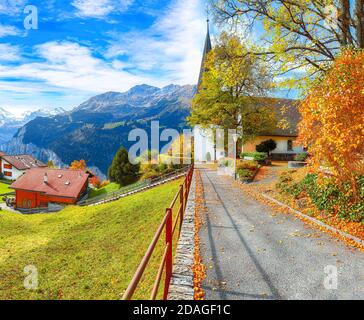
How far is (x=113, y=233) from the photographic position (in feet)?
51.6

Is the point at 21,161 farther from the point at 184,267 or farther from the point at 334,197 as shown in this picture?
the point at 184,267

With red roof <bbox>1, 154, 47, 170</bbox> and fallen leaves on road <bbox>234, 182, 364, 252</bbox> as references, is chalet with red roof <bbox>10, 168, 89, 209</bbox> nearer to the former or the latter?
red roof <bbox>1, 154, 47, 170</bbox>

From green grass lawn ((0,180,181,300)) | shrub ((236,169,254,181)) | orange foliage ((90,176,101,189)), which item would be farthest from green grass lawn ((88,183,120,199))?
shrub ((236,169,254,181))

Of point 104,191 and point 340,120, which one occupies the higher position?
point 340,120

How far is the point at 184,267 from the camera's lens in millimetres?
5859

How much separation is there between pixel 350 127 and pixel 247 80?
66.5ft

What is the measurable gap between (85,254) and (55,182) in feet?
137

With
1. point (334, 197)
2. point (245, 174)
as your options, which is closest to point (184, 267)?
point (334, 197)

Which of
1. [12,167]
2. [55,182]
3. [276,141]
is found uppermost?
[276,141]

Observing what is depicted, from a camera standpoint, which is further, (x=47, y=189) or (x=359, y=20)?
(x=47, y=189)

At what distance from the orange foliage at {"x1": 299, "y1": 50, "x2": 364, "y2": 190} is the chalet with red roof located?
144ft

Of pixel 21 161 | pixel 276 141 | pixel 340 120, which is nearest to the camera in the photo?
pixel 340 120

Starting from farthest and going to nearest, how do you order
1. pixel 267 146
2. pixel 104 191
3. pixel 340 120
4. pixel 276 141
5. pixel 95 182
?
1. pixel 95 182
2. pixel 104 191
3. pixel 276 141
4. pixel 267 146
5. pixel 340 120

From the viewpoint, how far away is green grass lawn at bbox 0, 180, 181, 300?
31.5ft
